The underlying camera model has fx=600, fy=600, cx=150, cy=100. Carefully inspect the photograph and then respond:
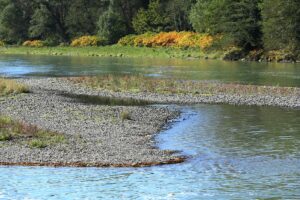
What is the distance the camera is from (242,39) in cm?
7581

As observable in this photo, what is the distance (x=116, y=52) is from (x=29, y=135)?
72106mm

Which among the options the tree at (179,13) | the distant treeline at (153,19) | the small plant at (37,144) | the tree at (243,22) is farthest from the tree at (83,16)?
the small plant at (37,144)

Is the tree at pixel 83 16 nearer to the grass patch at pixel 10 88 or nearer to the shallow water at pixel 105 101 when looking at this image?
the grass patch at pixel 10 88

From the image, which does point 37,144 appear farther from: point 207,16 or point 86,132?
point 207,16

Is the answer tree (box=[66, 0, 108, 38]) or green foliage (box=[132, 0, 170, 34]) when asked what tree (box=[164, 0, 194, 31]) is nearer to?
green foliage (box=[132, 0, 170, 34])

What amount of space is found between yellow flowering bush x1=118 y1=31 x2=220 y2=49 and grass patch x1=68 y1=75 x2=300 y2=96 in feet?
117

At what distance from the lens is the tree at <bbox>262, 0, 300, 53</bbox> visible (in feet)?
224

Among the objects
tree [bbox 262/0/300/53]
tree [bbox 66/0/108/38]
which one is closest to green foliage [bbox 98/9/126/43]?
tree [bbox 66/0/108/38]

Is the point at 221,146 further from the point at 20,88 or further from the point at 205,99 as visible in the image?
the point at 20,88

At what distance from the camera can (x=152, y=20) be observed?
10719 centimetres

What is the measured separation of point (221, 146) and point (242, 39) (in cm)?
5411

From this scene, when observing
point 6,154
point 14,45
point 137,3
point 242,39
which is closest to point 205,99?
point 6,154

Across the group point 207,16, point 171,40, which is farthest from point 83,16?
point 207,16

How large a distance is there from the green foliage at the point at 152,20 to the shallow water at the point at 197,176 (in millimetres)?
81193
